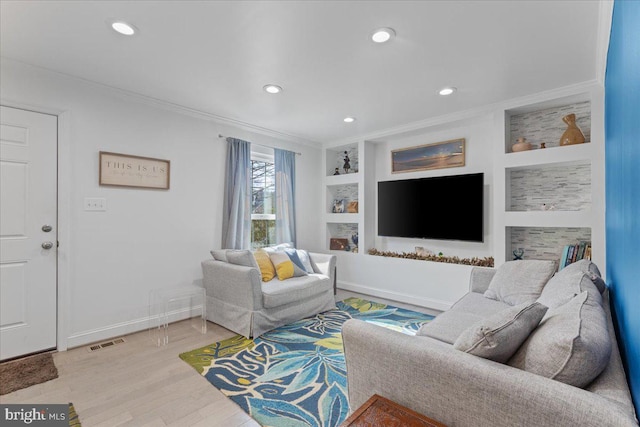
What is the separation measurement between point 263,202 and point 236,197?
617 millimetres

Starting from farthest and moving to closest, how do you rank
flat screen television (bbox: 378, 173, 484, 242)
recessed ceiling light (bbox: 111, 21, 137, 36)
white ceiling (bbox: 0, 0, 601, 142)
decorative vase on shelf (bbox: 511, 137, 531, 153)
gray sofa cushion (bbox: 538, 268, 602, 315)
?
1. flat screen television (bbox: 378, 173, 484, 242)
2. decorative vase on shelf (bbox: 511, 137, 531, 153)
3. recessed ceiling light (bbox: 111, 21, 137, 36)
4. white ceiling (bbox: 0, 0, 601, 142)
5. gray sofa cushion (bbox: 538, 268, 602, 315)

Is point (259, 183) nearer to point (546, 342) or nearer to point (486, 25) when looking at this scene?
point (486, 25)

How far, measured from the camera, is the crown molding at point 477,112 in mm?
2879

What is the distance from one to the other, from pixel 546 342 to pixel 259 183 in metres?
3.89

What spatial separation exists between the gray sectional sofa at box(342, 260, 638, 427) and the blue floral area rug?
64cm

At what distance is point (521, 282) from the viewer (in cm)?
252

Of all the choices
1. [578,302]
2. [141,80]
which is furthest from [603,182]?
[141,80]

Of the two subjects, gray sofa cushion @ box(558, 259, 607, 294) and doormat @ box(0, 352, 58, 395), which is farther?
doormat @ box(0, 352, 58, 395)

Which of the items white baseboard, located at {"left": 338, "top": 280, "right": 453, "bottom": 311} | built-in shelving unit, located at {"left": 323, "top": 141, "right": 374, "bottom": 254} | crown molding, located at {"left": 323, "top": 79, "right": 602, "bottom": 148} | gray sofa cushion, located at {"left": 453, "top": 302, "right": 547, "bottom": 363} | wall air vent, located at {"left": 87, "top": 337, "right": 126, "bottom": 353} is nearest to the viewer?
gray sofa cushion, located at {"left": 453, "top": 302, "right": 547, "bottom": 363}

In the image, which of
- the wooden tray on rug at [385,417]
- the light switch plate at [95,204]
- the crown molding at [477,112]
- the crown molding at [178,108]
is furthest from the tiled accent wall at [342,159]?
the wooden tray on rug at [385,417]

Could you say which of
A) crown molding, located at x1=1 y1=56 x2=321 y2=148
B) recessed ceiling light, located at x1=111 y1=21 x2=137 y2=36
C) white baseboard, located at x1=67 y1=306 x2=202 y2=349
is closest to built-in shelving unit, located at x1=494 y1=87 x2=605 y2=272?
crown molding, located at x1=1 y1=56 x2=321 y2=148

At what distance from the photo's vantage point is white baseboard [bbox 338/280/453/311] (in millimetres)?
3803

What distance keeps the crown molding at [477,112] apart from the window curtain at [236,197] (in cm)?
172

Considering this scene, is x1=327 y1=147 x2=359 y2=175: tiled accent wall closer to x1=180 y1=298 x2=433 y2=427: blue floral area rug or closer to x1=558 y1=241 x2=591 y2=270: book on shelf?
x1=180 y1=298 x2=433 y2=427: blue floral area rug
